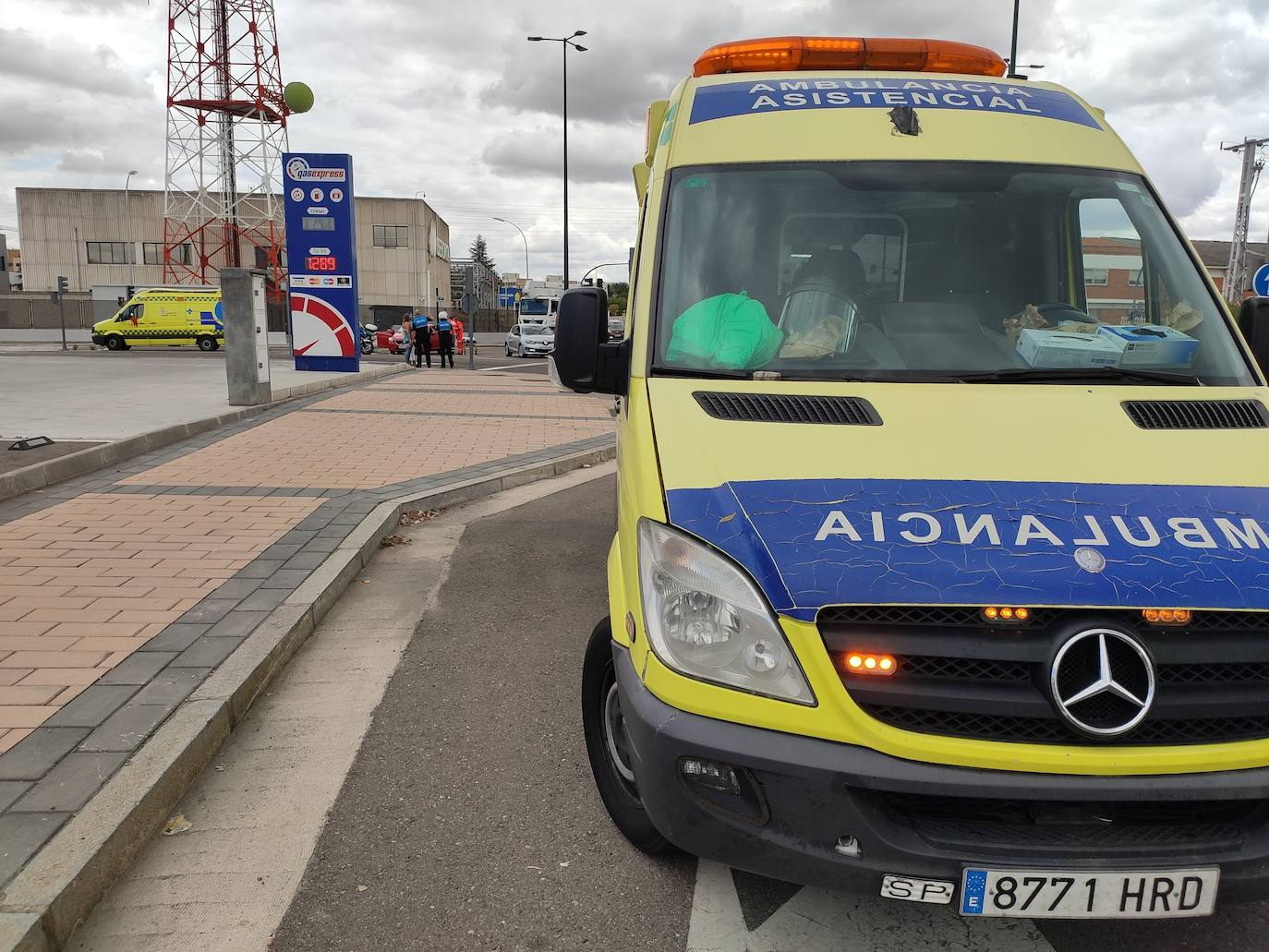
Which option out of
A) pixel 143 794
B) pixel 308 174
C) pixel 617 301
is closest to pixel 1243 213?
pixel 617 301

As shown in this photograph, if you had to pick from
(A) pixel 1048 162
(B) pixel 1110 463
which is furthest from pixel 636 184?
(B) pixel 1110 463

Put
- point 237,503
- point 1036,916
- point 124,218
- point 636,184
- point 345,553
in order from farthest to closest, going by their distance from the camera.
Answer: point 124,218
point 237,503
point 345,553
point 636,184
point 1036,916

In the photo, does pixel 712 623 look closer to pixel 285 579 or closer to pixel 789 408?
pixel 789 408

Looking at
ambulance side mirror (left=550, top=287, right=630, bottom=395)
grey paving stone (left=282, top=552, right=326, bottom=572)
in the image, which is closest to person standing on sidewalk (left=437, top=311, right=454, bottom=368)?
grey paving stone (left=282, top=552, right=326, bottom=572)

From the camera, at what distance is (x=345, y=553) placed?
19.3 feet

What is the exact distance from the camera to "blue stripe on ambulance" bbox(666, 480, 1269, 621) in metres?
2.10

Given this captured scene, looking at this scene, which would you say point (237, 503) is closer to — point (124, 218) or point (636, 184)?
point (636, 184)

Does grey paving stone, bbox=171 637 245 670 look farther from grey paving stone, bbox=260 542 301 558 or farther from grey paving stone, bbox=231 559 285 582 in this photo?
grey paving stone, bbox=260 542 301 558

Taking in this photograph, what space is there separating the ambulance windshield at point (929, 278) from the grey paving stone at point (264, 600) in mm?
2798

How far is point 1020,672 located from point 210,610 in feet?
13.0

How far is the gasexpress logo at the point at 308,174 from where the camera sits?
778 inches

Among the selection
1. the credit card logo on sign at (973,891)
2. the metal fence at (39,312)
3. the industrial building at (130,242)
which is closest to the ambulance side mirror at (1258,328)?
the credit card logo on sign at (973,891)

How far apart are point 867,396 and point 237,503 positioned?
18.9 ft

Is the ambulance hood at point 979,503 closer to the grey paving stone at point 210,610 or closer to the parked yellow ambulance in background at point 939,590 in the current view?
the parked yellow ambulance in background at point 939,590
